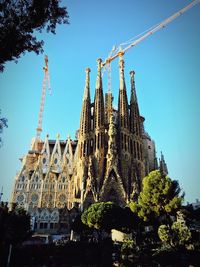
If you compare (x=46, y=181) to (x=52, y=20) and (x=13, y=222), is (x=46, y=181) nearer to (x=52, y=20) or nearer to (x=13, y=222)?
(x=13, y=222)

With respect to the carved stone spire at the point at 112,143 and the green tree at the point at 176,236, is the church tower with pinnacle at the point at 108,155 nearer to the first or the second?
the carved stone spire at the point at 112,143

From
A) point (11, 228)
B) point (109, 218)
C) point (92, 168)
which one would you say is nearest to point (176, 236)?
point (109, 218)

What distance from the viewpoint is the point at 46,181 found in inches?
1939

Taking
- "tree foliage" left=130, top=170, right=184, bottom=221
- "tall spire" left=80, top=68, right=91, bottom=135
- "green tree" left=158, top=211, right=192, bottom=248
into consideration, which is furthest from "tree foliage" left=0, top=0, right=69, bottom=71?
"tall spire" left=80, top=68, right=91, bottom=135

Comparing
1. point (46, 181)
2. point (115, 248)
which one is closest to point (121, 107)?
point (46, 181)

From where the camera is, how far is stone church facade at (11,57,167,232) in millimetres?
40844

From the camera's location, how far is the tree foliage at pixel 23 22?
889 cm

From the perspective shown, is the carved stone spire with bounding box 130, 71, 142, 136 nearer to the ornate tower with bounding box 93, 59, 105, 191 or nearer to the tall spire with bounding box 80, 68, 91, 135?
the ornate tower with bounding box 93, 59, 105, 191

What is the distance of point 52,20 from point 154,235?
23.7 m

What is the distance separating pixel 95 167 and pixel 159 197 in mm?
20414

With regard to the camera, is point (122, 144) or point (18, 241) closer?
point (18, 241)

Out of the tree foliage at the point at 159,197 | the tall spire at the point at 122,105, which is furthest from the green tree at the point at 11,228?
the tall spire at the point at 122,105

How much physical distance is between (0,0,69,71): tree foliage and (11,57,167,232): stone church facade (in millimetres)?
33014

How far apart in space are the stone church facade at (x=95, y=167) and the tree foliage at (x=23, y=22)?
33014 millimetres
